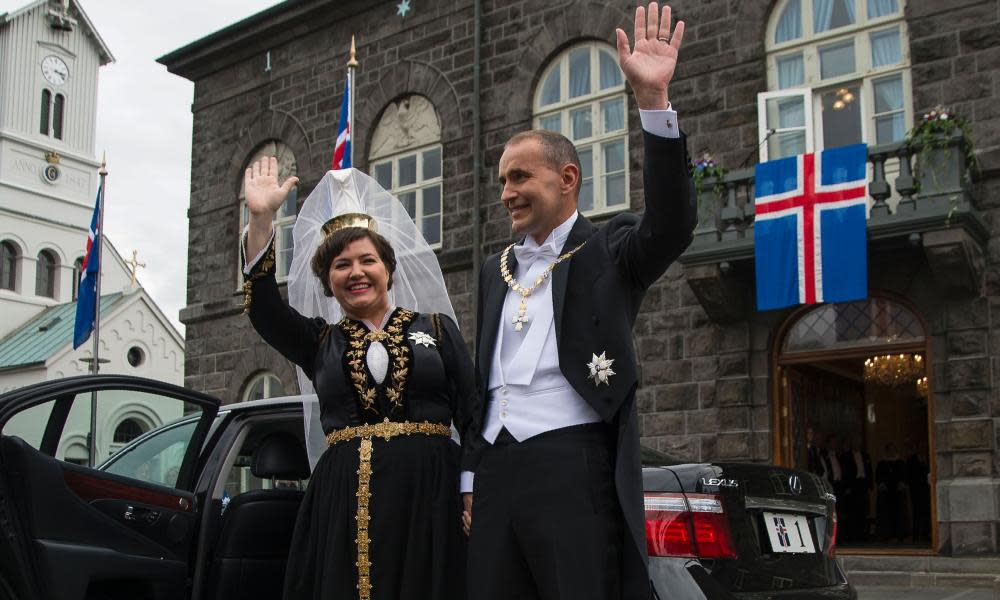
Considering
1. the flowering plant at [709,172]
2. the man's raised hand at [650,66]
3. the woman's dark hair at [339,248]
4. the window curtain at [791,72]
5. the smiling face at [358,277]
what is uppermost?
the window curtain at [791,72]

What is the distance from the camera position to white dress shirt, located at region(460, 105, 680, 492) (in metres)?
3.22

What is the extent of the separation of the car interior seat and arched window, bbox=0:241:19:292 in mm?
48996

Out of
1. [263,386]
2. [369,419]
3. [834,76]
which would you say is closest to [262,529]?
[369,419]

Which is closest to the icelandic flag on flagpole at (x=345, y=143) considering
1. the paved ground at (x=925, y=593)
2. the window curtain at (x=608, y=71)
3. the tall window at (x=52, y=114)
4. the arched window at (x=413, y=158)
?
the arched window at (x=413, y=158)

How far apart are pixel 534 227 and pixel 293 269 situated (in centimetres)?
143

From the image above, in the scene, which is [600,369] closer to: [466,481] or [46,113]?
[466,481]

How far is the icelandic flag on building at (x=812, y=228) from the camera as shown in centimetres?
1155

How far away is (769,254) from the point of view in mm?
12117

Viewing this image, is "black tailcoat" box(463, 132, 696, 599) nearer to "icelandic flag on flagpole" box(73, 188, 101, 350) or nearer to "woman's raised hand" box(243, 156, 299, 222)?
"woman's raised hand" box(243, 156, 299, 222)

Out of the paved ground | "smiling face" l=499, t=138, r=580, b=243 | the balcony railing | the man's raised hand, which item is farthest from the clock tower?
the man's raised hand

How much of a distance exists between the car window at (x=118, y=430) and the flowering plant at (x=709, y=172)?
8.58 m

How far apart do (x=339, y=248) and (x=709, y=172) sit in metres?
9.34

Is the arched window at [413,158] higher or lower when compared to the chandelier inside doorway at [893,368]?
higher

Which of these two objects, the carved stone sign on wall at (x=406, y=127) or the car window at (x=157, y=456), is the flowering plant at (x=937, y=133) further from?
the car window at (x=157, y=456)
